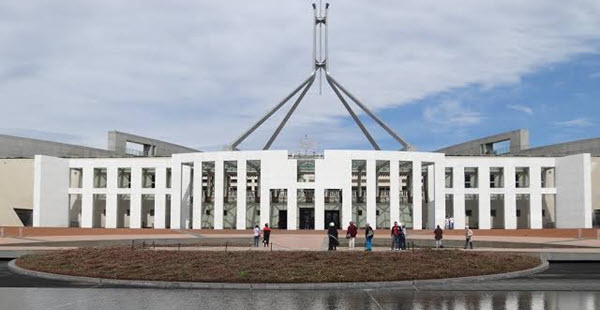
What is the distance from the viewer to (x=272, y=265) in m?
16.8

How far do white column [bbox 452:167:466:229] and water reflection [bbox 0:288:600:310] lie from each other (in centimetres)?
4137

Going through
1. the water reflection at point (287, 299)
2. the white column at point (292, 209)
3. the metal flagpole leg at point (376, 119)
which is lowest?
the water reflection at point (287, 299)

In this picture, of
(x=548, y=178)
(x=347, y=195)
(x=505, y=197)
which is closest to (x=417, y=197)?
(x=347, y=195)

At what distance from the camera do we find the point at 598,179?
57.8 meters

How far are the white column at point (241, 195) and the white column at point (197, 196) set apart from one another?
378 cm

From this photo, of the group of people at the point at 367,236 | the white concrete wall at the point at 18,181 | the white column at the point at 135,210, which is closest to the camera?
the group of people at the point at 367,236

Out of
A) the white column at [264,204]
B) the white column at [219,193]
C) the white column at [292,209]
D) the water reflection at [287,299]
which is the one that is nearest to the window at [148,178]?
the white column at [219,193]

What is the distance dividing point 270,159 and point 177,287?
35.4 m

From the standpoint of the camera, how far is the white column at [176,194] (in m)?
53.6

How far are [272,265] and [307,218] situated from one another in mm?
39931

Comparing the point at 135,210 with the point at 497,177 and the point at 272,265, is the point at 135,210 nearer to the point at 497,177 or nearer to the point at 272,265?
the point at 497,177

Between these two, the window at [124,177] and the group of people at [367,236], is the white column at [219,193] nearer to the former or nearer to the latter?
the window at [124,177]

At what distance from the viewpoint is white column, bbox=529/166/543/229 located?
178 ft

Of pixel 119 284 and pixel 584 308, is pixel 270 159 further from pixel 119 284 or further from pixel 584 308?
pixel 584 308
